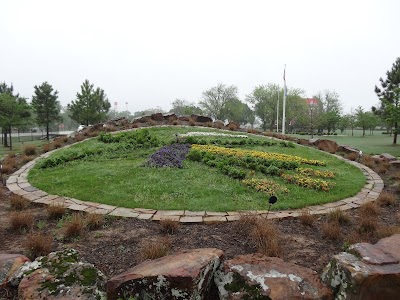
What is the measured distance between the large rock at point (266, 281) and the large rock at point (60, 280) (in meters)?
1.15

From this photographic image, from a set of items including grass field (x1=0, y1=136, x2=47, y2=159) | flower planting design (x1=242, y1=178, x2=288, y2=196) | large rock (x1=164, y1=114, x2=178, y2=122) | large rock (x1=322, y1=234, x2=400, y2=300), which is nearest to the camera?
large rock (x1=322, y1=234, x2=400, y2=300)

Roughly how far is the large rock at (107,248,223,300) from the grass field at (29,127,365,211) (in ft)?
7.92

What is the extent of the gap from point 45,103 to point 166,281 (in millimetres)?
34871

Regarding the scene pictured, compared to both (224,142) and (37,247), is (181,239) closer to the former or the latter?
(37,247)

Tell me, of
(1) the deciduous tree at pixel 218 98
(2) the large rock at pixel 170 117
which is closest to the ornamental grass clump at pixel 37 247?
(2) the large rock at pixel 170 117

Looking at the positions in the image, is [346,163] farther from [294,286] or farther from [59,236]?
[59,236]

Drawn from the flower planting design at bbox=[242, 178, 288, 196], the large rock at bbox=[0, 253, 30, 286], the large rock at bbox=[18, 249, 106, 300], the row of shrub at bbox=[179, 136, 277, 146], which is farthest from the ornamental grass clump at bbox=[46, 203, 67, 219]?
the row of shrub at bbox=[179, 136, 277, 146]

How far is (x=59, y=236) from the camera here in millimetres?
3896

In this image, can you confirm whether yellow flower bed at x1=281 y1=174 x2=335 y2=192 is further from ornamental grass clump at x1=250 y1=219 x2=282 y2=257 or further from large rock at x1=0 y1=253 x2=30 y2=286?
large rock at x1=0 y1=253 x2=30 y2=286

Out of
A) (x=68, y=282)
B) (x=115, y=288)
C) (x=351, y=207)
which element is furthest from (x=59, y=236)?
(x=351, y=207)

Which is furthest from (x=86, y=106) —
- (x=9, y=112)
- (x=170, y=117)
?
(x=170, y=117)

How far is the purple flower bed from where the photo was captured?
26.7ft

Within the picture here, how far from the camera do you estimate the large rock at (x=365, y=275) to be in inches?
87.9

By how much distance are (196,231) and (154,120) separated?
14.2 meters
